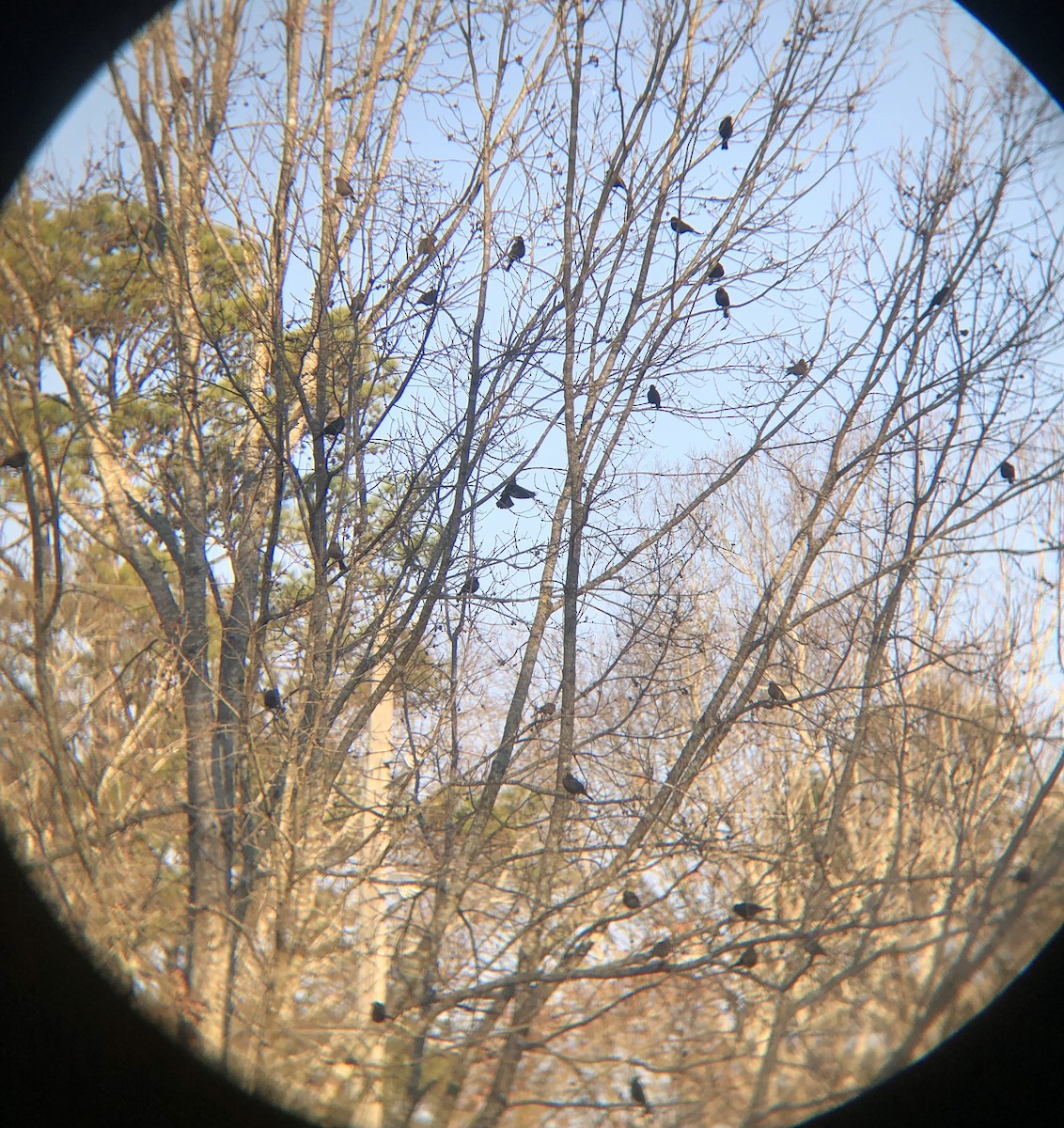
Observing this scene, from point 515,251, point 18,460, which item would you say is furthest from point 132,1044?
point 515,251

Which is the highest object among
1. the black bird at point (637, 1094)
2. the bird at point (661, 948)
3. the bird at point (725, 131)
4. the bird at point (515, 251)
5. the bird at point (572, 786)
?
the bird at point (725, 131)

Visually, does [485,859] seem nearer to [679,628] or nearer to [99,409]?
[679,628]

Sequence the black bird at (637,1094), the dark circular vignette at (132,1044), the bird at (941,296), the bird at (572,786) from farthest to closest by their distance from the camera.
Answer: the bird at (941,296), the bird at (572,786), the black bird at (637,1094), the dark circular vignette at (132,1044)

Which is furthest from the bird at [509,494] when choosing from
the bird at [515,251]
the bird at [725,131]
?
the bird at [725,131]

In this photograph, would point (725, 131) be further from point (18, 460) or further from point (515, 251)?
point (18, 460)

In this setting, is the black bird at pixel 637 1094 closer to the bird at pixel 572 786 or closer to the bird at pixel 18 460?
the bird at pixel 572 786

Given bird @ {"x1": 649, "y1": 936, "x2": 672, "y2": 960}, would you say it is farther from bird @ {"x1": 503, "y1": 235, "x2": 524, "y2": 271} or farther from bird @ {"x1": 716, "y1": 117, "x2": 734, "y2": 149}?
bird @ {"x1": 716, "y1": 117, "x2": 734, "y2": 149}
